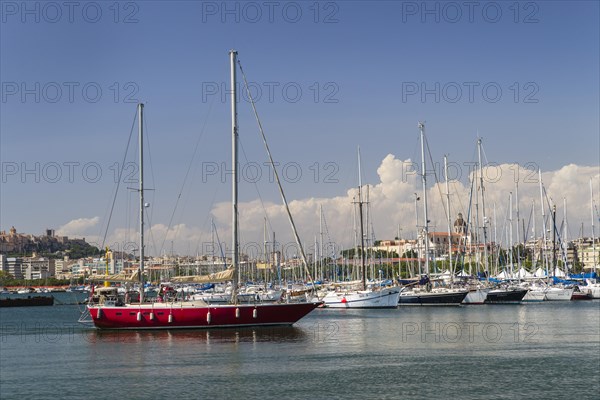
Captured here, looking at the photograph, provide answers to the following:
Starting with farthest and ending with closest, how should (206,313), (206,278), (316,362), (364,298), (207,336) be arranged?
(364,298) → (206,278) → (206,313) → (207,336) → (316,362)

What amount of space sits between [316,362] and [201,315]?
52.9ft

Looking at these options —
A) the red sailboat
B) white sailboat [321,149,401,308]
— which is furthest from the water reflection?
white sailboat [321,149,401,308]

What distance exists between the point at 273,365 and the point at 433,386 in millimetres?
9698

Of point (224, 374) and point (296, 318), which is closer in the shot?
point (224, 374)

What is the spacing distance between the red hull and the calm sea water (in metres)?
0.85

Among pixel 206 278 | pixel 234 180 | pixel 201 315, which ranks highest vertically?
pixel 234 180

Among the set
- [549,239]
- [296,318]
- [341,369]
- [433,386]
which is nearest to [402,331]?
[296,318]

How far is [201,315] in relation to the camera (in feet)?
188

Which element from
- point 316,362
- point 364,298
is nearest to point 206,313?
point 316,362

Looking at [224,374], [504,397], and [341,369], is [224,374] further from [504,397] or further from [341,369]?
[504,397]

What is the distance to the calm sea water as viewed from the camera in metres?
35.4

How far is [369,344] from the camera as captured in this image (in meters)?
52.3

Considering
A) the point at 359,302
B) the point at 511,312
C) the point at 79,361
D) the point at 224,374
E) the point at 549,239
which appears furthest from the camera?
the point at 549,239

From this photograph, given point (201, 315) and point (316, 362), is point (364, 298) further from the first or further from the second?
point (316, 362)
